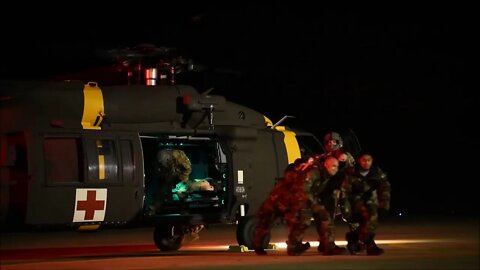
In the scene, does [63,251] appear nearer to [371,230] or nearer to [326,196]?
[326,196]

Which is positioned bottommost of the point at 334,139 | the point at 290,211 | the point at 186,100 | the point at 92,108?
the point at 290,211

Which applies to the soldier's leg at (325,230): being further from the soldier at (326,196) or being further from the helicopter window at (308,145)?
the helicopter window at (308,145)

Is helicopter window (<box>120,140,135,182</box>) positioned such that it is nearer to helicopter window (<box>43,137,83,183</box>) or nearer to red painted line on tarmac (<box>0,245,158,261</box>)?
helicopter window (<box>43,137,83,183</box>)

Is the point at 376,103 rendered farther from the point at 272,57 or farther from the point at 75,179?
the point at 75,179

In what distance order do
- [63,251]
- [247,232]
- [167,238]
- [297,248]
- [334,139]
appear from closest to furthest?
[297,248], [334,139], [247,232], [167,238], [63,251]

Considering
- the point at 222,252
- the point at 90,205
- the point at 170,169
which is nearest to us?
the point at 90,205

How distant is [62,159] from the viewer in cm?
1406

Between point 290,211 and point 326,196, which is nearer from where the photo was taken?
point 290,211

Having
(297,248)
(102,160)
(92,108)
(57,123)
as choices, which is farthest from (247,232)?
(57,123)

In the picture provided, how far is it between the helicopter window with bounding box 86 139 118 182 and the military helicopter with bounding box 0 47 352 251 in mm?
15

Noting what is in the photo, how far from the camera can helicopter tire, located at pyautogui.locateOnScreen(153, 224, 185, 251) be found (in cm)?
1666

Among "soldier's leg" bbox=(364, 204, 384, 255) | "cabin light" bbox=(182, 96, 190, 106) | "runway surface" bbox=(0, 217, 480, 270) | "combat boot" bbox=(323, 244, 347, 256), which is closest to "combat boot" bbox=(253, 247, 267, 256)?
"runway surface" bbox=(0, 217, 480, 270)

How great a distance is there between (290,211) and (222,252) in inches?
84.0

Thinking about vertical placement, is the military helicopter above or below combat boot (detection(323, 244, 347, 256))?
above
